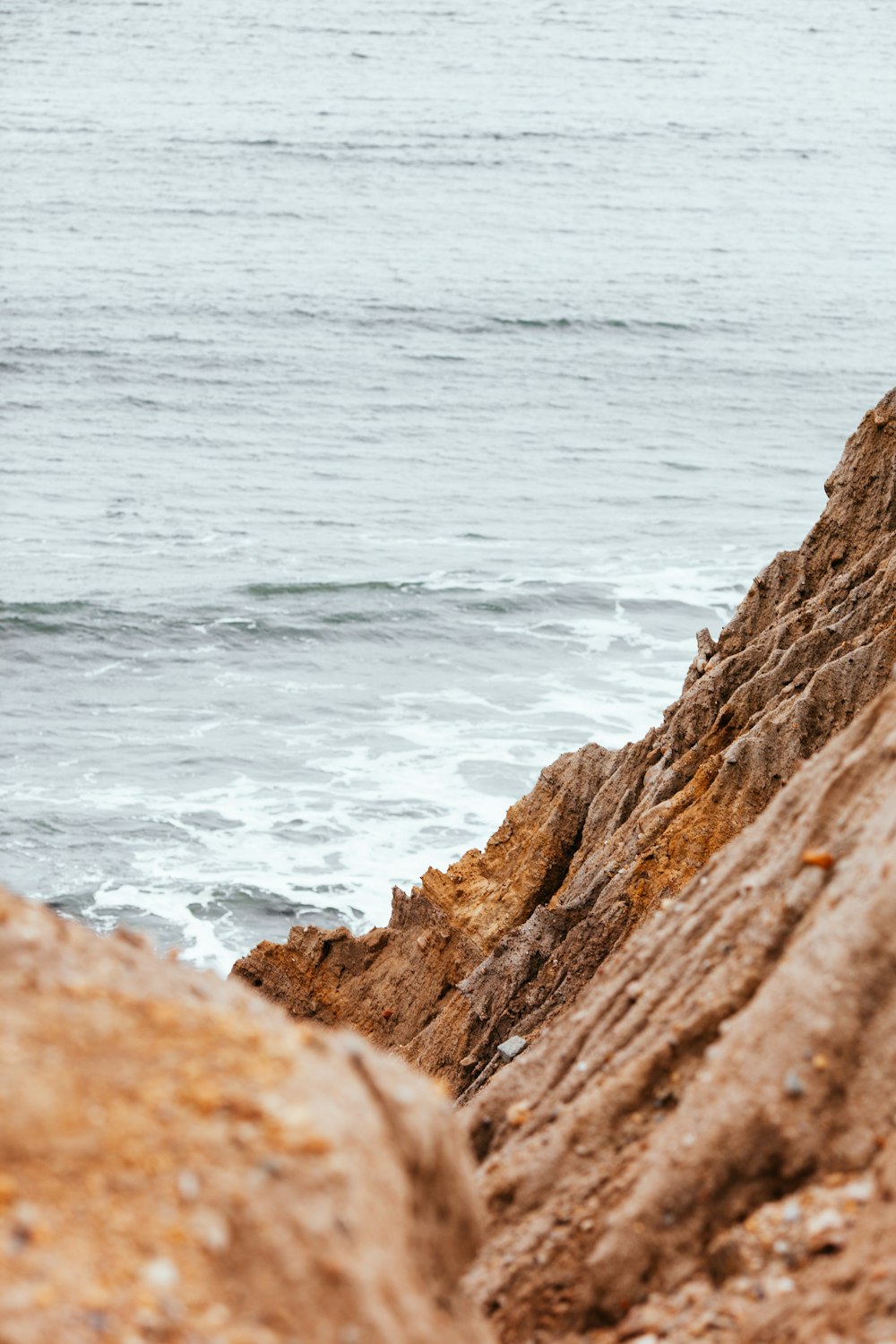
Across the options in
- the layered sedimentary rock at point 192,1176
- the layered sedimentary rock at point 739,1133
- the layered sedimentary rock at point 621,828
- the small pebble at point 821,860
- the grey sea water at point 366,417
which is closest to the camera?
the layered sedimentary rock at point 192,1176

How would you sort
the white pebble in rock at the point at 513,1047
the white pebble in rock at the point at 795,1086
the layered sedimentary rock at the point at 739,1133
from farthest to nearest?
the white pebble in rock at the point at 513,1047 < the white pebble in rock at the point at 795,1086 < the layered sedimentary rock at the point at 739,1133

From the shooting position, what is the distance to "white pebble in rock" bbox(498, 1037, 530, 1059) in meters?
15.2

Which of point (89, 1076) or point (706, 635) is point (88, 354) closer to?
point (706, 635)

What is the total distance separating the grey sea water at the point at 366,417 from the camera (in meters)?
33.8

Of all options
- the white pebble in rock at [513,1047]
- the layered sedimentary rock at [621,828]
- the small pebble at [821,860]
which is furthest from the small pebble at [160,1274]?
the layered sedimentary rock at [621,828]

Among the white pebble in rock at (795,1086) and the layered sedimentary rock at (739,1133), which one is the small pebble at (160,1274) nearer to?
the layered sedimentary rock at (739,1133)

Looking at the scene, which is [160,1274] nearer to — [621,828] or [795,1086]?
[795,1086]

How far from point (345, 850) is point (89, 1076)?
2424 centimetres

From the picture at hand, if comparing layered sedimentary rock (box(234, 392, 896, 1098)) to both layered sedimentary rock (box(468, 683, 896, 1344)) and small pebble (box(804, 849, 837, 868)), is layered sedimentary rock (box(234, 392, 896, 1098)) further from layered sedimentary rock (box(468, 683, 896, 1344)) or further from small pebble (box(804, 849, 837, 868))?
small pebble (box(804, 849, 837, 868))

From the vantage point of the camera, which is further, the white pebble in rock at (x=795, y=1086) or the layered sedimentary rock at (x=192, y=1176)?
the white pebble in rock at (x=795, y=1086)

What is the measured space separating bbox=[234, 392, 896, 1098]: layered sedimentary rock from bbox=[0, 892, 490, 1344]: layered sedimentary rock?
895 cm

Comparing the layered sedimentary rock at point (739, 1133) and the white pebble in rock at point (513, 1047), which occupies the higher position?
the layered sedimentary rock at point (739, 1133)

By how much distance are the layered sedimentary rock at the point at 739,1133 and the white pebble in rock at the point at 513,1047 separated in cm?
537

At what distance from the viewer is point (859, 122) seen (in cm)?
12212
